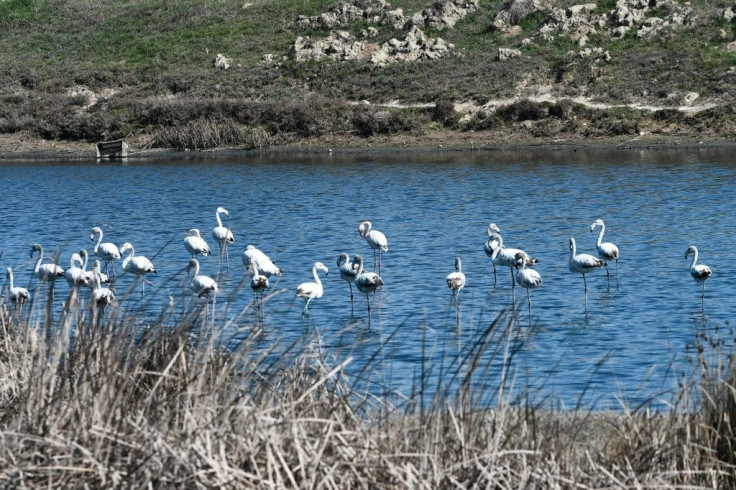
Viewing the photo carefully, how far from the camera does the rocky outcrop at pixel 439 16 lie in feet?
205

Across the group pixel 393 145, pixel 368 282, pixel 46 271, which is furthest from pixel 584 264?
pixel 393 145

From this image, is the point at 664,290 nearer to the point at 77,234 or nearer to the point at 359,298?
the point at 359,298

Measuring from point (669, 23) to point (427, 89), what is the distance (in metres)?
12.0

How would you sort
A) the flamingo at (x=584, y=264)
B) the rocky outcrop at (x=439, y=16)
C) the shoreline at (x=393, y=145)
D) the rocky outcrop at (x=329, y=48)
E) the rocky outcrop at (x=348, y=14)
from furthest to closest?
the rocky outcrop at (x=348, y=14)
the rocky outcrop at (x=439, y=16)
the rocky outcrop at (x=329, y=48)
the shoreline at (x=393, y=145)
the flamingo at (x=584, y=264)

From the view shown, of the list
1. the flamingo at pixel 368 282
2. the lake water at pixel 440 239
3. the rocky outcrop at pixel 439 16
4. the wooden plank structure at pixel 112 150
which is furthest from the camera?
the rocky outcrop at pixel 439 16

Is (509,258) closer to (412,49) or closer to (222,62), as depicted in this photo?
(412,49)

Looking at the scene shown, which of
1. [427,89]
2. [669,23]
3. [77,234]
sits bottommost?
[77,234]

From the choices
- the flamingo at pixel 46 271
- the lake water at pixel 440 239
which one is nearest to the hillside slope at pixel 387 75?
the lake water at pixel 440 239

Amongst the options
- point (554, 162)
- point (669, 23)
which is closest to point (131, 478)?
point (554, 162)

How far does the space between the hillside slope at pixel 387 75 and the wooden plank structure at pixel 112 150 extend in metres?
2.27

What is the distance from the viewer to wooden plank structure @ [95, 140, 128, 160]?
49969mm

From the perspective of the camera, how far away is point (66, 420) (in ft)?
23.1

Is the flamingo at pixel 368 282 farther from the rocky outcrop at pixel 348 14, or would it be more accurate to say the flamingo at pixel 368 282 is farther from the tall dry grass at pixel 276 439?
the rocky outcrop at pixel 348 14

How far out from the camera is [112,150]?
165 feet
